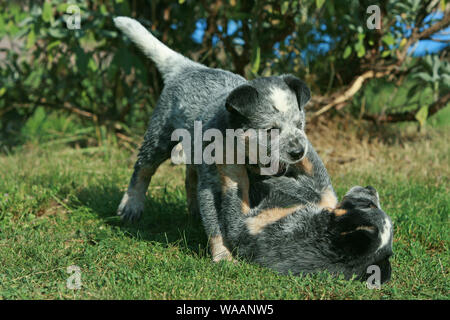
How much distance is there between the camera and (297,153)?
9.66 ft

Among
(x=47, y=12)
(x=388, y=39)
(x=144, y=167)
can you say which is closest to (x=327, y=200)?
(x=144, y=167)

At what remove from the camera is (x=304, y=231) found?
3.12 metres

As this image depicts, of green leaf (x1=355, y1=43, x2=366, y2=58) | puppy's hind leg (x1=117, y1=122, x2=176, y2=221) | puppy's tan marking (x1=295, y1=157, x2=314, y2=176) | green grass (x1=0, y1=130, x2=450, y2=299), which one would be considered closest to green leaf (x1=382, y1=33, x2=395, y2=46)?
green leaf (x1=355, y1=43, x2=366, y2=58)

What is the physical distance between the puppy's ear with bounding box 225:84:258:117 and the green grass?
0.96 metres

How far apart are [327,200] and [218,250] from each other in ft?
2.61

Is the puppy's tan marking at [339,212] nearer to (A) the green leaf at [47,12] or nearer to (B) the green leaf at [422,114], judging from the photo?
(B) the green leaf at [422,114]

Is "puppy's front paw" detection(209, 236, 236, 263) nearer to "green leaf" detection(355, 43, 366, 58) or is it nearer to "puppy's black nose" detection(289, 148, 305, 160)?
"puppy's black nose" detection(289, 148, 305, 160)

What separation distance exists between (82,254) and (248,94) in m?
1.56

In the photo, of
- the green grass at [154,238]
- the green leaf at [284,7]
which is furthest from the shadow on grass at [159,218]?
the green leaf at [284,7]

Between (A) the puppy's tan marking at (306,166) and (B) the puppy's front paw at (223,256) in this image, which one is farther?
(A) the puppy's tan marking at (306,166)

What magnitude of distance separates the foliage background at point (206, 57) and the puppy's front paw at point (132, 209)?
1.60 meters

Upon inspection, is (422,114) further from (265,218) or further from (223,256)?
(223,256)

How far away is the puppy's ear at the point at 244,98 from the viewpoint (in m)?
2.94
